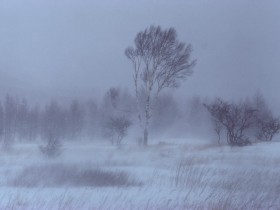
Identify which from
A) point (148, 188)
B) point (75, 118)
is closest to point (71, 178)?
point (148, 188)

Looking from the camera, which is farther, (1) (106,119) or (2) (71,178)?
(1) (106,119)

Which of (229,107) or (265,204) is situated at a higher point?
(229,107)

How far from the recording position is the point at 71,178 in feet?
26.7

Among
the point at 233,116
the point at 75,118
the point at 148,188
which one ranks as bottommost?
the point at 148,188

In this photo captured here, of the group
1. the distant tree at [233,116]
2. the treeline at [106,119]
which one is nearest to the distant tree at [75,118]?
the treeline at [106,119]

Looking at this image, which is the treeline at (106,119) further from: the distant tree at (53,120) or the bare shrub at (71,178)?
the bare shrub at (71,178)

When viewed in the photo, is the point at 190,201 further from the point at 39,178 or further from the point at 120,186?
the point at 39,178

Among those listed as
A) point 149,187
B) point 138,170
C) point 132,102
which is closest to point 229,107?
point 132,102

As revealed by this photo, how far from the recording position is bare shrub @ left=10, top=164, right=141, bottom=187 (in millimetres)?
7715

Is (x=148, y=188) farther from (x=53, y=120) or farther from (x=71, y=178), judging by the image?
(x=53, y=120)

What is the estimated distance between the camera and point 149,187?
23.9ft

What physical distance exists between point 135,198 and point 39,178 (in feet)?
9.14

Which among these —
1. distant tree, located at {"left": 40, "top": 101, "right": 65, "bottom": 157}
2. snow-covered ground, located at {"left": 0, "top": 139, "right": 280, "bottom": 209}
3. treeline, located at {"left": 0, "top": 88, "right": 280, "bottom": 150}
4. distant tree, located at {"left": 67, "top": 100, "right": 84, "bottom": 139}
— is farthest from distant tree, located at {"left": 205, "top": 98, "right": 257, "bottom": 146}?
distant tree, located at {"left": 67, "top": 100, "right": 84, "bottom": 139}

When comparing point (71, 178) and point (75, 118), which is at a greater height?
point (75, 118)
